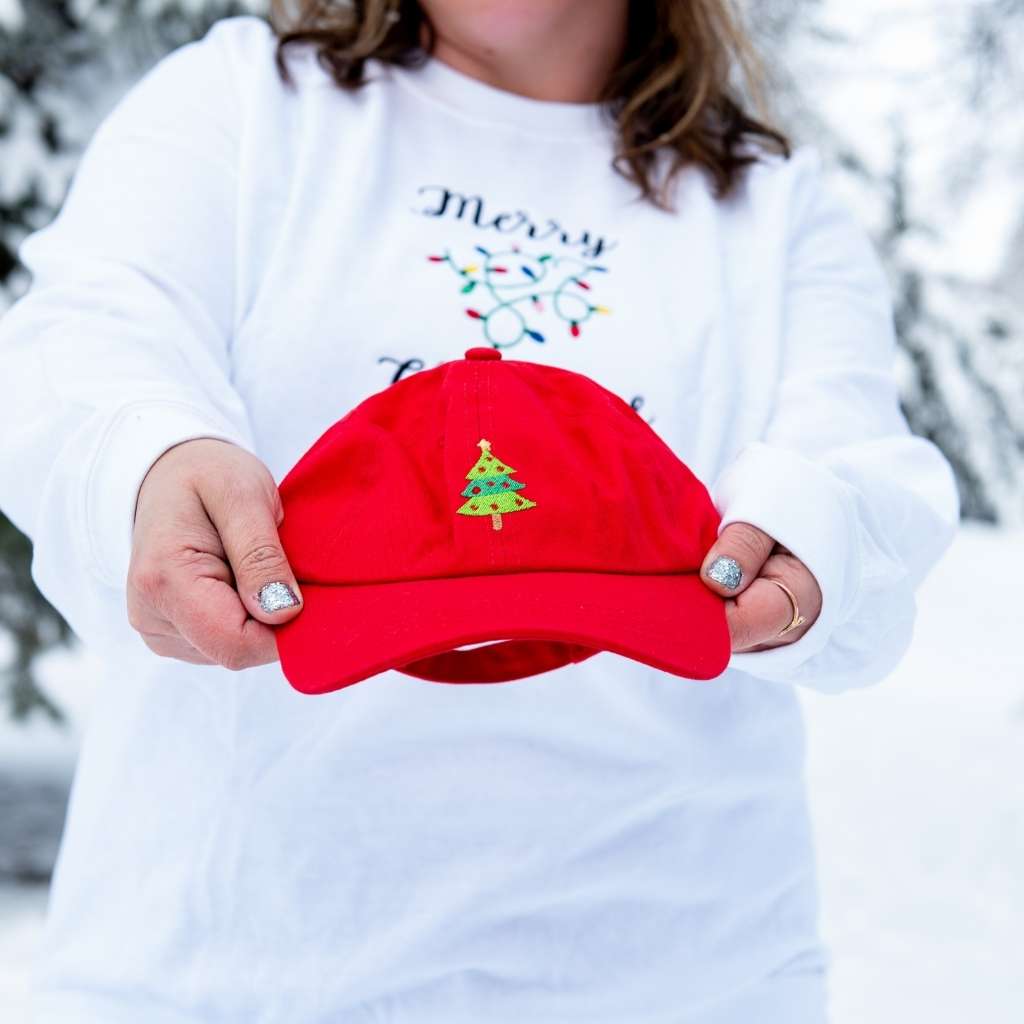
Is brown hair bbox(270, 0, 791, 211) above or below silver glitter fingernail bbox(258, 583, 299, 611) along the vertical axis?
above

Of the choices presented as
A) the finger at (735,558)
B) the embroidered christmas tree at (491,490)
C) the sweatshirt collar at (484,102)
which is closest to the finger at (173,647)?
the embroidered christmas tree at (491,490)

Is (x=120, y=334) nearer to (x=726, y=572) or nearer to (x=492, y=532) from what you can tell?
(x=492, y=532)

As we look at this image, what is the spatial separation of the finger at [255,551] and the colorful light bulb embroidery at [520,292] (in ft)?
1.13

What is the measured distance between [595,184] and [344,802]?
0.61 meters

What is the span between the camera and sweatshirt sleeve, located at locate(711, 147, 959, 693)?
2.62ft

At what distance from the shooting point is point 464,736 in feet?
3.11

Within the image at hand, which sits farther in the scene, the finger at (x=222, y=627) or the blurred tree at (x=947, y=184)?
the blurred tree at (x=947, y=184)

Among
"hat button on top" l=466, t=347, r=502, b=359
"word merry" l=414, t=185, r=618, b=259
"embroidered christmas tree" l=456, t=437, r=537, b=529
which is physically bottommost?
"word merry" l=414, t=185, r=618, b=259

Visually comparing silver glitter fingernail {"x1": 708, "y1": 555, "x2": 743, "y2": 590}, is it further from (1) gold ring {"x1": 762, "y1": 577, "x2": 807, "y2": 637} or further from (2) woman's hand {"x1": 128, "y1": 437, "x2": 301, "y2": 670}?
(2) woman's hand {"x1": 128, "y1": 437, "x2": 301, "y2": 670}

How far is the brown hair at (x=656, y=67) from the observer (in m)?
1.16

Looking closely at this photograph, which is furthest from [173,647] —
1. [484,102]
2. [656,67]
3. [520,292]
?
[656,67]

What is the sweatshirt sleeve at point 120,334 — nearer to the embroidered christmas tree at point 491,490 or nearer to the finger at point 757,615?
the embroidered christmas tree at point 491,490

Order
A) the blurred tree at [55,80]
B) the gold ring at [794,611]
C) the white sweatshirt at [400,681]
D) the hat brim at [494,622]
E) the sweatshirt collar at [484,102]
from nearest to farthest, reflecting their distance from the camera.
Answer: the hat brim at [494,622]
the gold ring at [794,611]
the white sweatshirt at [400,681]
the sweatshirt collar at [484,102]
the blurred tree at [55,80]

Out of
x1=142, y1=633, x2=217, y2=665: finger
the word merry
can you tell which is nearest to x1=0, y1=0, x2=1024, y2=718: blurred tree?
the word merry
